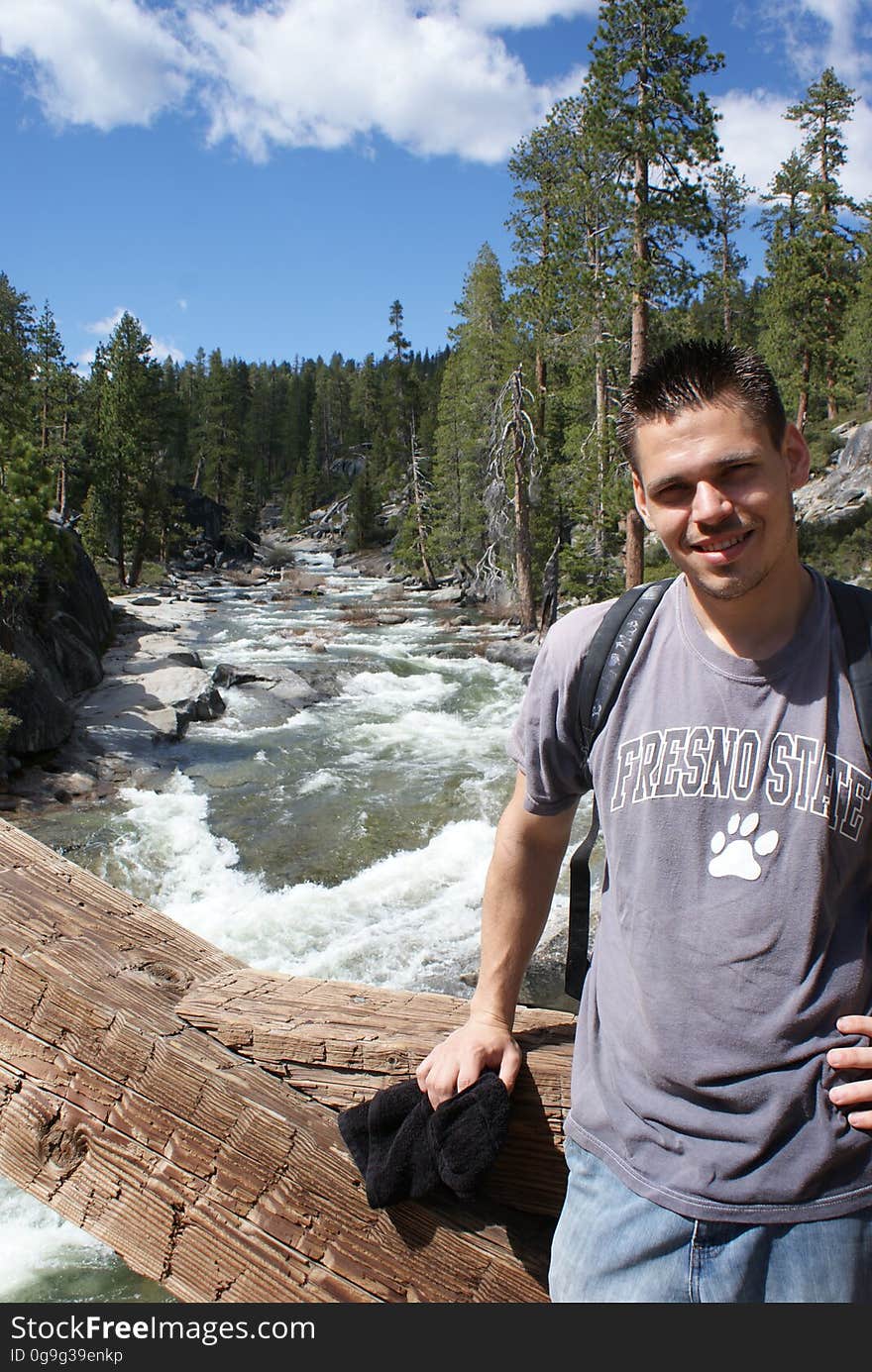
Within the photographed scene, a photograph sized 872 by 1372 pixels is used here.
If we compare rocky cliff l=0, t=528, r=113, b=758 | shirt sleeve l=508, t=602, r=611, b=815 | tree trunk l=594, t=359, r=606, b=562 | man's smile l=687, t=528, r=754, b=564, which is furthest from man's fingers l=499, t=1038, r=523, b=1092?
tree trunk l=594, t=359, r=606, b=562

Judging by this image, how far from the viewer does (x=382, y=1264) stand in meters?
1.51

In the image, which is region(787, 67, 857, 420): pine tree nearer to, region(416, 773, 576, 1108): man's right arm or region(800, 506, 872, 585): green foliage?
region(800, 506, 872, 585): green foliage

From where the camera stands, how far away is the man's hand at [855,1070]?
137cm

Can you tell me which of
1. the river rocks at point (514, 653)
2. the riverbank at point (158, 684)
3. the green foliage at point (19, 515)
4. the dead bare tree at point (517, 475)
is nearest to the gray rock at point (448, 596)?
the riverbank at point (158, 684)

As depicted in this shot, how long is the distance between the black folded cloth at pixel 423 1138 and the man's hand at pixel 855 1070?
0.55 m

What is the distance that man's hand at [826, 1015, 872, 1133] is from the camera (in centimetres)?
137

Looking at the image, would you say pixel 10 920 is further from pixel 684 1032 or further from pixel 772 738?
pixel 772 738

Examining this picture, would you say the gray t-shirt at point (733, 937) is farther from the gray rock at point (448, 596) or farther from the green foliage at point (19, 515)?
the gray rock at point (448, 596)

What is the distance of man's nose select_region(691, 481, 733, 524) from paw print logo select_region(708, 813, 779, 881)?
54 centimetres

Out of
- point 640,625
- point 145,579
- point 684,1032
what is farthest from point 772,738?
point 145,579

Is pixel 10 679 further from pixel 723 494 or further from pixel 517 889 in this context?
pixel 723 494

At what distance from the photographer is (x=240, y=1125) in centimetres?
160

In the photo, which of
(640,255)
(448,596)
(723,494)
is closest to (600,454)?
(640,255)

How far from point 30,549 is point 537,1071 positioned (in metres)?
15.7
